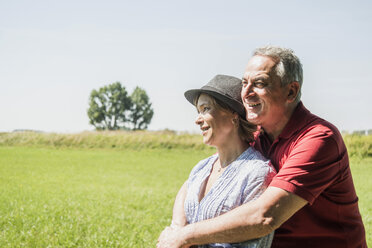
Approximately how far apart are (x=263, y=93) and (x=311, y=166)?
27.2 inches

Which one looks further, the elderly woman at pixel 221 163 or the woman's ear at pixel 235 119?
the woman's ear at pixel 235 119

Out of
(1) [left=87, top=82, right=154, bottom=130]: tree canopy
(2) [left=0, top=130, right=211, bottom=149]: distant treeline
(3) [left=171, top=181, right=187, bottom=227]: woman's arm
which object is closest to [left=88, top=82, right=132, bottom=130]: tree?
(1) [left=87, top=82, right=154, bottom=130]: tree canopy

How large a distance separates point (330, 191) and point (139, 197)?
877 cm

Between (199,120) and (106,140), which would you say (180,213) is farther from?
(106,140)

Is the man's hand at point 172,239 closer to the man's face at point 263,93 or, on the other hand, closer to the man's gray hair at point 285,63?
the man's face at point 263,93

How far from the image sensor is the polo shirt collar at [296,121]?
2932mm

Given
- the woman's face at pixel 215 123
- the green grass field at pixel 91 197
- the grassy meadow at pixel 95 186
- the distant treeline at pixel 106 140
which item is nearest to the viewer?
the woman's face at pixel 215 123

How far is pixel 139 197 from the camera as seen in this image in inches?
438

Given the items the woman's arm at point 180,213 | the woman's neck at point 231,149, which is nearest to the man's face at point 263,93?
the woman's neck at point 231,149

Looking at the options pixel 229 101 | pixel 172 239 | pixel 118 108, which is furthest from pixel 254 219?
pixel 118 108

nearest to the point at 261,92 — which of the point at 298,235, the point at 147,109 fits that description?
the point at 298,235

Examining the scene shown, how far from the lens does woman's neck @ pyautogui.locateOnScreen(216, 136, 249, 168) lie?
3.16 m

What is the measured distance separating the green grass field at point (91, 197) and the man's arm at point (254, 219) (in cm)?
411

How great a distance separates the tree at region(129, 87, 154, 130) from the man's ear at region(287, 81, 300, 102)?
62.6m
